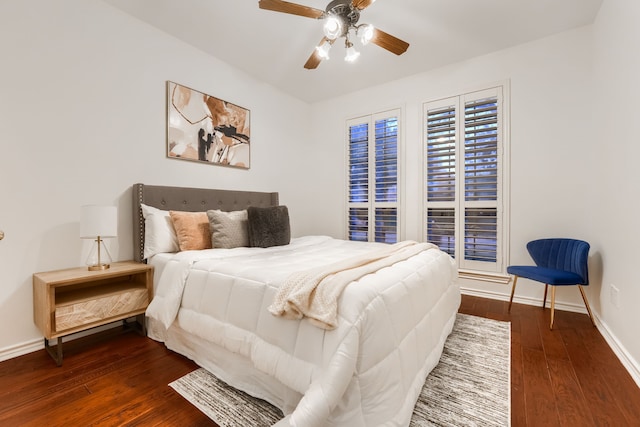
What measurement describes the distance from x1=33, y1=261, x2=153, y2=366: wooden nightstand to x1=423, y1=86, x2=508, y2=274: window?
10.3 feet

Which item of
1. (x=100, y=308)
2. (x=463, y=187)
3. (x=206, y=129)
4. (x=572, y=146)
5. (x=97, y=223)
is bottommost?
(x=100, y=308)

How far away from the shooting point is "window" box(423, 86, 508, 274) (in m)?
3.22

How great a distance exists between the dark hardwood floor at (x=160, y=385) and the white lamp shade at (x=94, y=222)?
2.78ft

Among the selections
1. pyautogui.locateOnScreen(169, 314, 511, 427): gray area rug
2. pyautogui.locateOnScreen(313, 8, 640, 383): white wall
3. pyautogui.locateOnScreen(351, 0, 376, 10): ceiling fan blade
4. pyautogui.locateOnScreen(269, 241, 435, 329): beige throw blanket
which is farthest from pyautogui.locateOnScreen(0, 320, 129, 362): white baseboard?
pyautogui.locateOnScreen(313, 8, 640, 383): white wall

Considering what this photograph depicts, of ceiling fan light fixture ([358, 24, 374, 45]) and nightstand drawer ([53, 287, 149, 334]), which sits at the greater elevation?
ceiling fan light fixture ([358, 24, 374, 45])

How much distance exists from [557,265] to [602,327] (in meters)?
0.59

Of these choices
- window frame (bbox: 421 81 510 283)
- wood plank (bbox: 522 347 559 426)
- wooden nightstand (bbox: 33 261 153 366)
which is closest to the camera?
wood plank (bbox: 522 347 559 426)

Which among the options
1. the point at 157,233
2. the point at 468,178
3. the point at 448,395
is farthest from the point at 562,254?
the point at 157,233

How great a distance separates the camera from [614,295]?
2170 millimetres

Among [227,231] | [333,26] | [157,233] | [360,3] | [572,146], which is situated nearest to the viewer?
[360,3]

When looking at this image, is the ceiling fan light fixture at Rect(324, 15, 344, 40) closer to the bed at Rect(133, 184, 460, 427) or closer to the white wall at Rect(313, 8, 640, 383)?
the bed at Rect(133, 184, 460, 427)

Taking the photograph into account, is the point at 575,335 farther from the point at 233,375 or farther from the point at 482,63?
the point at 482,63

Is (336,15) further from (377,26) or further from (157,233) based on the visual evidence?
(157,233)

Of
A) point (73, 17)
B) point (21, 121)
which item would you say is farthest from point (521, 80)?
point (21, 121)
